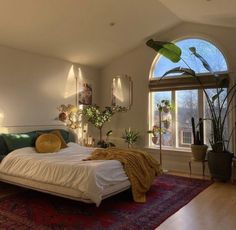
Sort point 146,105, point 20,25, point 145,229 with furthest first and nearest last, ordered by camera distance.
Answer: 1. point 146,105
2. point 20,25
3. point 145,229

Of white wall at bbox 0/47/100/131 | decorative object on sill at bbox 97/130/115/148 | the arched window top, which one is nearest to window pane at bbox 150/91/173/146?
the arched window top

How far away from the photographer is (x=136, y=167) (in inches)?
153

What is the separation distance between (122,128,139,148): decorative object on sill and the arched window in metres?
0.47

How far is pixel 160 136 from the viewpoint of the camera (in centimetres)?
584

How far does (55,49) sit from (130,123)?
2.54 meters

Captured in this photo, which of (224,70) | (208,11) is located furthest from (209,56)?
(208,11)

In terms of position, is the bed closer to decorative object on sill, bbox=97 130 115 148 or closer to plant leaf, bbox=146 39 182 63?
decorative object on sill, bbox=97 130 115 148

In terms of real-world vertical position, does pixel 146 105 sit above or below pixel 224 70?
below

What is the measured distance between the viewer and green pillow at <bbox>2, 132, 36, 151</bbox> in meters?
4.37

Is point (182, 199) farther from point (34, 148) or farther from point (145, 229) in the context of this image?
point (34, 148)

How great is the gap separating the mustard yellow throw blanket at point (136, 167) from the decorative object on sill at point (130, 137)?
1968 mm

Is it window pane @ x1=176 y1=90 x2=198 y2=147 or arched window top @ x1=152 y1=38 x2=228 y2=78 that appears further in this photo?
window pane @ x1=176 y1=90 x2=198 y2=147

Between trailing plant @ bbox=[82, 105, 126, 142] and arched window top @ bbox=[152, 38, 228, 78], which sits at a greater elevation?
arched window top @ bbox=[152, 38, 228, 78]

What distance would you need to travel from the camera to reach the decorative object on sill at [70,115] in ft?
19.0
